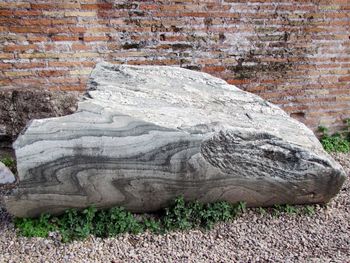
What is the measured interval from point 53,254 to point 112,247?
38 cm

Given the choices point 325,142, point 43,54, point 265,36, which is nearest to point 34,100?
point 43,54

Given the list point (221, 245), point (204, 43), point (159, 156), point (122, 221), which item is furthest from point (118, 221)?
point (204, 43)

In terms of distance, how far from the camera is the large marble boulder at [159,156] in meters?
2.53

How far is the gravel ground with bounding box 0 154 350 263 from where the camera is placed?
8.32 feet

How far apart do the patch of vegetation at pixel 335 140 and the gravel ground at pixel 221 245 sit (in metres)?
1.56

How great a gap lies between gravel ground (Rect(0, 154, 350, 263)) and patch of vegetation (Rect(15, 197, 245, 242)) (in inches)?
2.2

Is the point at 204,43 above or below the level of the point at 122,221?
above

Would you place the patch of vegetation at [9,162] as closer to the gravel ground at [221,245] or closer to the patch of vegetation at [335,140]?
the gravel ground at [221,245]

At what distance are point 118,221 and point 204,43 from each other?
7.08 feet

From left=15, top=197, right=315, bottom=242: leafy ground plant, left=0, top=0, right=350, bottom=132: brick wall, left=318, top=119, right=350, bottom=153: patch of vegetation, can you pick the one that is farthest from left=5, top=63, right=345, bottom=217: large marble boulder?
left=318, top=119, right=350, bottom=153: patch of vegetation

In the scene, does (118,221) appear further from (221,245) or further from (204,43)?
(204,43)

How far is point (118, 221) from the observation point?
2.74 metres

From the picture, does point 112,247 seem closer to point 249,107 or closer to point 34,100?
point 249,107

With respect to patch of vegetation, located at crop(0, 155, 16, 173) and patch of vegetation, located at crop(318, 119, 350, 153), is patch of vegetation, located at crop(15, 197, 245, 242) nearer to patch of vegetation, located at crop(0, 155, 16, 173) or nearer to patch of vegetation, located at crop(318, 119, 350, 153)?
patch of vegetation, located at crop(0, 155, 16, 173)
